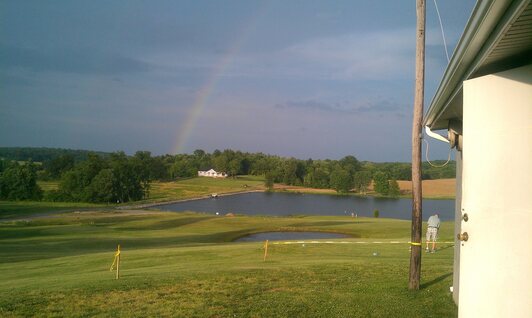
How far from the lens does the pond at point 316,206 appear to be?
86.4 metres

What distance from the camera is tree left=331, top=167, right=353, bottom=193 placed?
460 ft

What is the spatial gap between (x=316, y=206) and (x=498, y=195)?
3865 inches

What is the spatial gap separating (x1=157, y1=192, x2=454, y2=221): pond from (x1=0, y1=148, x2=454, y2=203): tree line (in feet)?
27.2

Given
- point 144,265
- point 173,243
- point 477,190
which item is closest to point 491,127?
point 477,190

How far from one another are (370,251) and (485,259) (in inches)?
604

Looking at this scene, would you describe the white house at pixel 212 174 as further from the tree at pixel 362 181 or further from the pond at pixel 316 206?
the tree at pixel 362 181

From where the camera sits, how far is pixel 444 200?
110 metres

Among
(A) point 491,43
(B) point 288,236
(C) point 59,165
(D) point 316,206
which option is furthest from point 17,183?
(A) point 491,43

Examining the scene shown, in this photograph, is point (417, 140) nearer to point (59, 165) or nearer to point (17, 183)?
point (17, 183)

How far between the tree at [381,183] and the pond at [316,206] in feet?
18.6

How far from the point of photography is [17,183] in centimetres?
10219

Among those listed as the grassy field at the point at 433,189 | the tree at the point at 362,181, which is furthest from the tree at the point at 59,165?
the tree at the point at 362,181

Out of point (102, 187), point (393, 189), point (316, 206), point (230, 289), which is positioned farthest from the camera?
point (393, 189)

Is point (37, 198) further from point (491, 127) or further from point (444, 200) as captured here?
point (491, 127)
